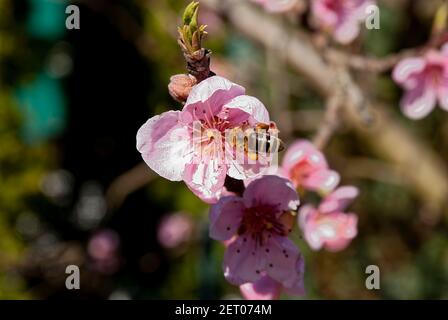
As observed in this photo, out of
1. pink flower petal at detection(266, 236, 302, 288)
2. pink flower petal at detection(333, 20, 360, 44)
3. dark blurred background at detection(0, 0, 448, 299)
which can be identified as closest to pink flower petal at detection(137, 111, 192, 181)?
pink flower petal at detection(266, 236, 302, 288)

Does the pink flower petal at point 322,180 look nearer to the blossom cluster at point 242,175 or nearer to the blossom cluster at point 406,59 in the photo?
the blossom cluster at point 242,175

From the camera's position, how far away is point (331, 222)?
102 cm

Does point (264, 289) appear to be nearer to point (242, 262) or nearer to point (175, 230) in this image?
point (242, 262)

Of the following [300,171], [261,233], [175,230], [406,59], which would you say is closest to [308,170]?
[300,171]

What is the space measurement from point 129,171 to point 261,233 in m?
1.93

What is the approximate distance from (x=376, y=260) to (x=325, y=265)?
241 mm

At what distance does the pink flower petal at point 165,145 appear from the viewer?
2.47ft

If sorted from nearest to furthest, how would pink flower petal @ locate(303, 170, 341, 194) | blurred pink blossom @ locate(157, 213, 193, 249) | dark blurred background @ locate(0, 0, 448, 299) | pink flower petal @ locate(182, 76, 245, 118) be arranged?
pink flower petal @ locate(182, 76, 245, 118), pink flower petal @ locate(303, 170, 341, 194), dark blurred background @ locate(0, 0, 448, 299), blurred pink blossom @ locate(157, 213, 193, 249)

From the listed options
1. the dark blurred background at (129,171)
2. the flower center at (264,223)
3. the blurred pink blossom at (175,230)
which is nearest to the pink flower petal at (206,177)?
the flower center at (264,223)

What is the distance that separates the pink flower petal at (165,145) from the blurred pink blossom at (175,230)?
185 centimetres

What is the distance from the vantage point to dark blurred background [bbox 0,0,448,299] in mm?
2162

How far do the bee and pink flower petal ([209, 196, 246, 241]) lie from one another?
0.09 meters

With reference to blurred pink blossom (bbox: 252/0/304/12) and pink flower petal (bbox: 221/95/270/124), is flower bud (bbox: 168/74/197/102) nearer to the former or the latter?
pink flower petal (bbox: 221/95/270/124)

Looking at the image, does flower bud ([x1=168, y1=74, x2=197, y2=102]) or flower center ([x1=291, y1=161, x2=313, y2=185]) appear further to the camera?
flower center ([x1=291, y1=161, x2=313, y2=185])
